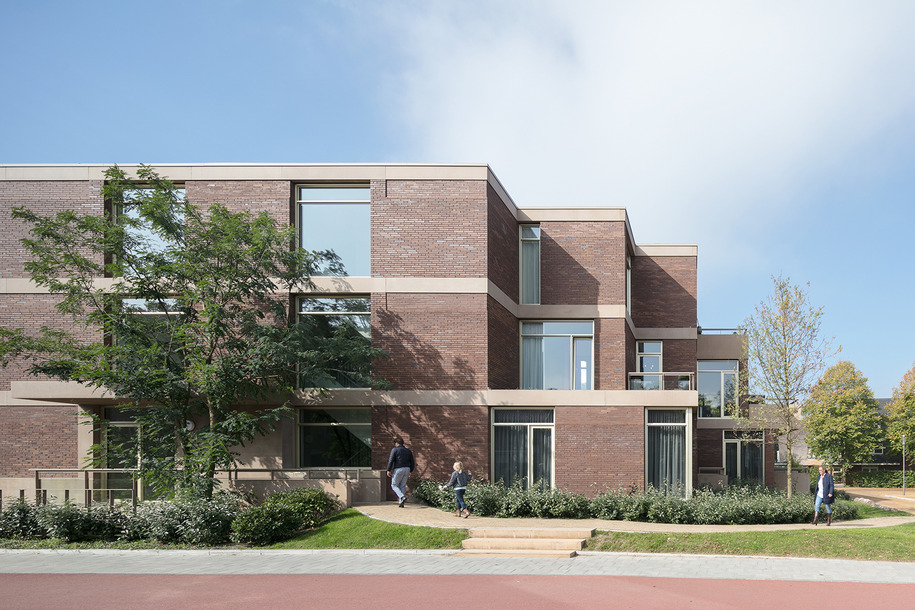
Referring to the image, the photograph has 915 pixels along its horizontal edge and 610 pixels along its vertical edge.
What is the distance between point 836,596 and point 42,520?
16412 millimetres

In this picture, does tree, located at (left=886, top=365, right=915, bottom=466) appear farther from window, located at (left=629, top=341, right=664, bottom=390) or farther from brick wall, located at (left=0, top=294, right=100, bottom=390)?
brick wall, located at (left=0, top=294, right=100, bottom=390)

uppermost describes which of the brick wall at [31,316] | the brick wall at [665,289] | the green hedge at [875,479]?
the brick wall at [665,289]

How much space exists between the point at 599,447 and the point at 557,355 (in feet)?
16.0

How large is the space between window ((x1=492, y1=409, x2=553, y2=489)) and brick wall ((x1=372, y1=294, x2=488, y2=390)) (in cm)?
135

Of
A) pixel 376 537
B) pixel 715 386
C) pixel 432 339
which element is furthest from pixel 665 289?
pixel 376 537

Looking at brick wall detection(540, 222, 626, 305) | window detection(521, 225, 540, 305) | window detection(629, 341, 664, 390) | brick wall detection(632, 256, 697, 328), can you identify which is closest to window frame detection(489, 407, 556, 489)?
window detection(521, 225, 540, 305)

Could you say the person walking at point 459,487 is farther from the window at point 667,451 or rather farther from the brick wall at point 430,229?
the brick wall at point 430,229

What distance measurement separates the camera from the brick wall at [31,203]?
857 inches

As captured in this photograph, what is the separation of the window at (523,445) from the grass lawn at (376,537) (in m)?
5.20

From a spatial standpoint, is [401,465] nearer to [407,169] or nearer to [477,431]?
[477,431]

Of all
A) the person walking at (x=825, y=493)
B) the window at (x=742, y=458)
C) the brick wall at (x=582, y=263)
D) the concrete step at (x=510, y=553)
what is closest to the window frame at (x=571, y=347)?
the brick wall at (x=582, y=263)

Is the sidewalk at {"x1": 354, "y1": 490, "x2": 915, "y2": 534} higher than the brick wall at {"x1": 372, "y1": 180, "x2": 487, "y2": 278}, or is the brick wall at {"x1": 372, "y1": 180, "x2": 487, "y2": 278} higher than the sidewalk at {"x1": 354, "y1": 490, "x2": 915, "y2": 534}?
the brick wall at {"x1": 372, "y1": 180, "x2": 487, "y2": 278}

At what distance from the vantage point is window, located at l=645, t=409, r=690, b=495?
68.0 ft

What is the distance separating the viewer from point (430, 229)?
2144cm
